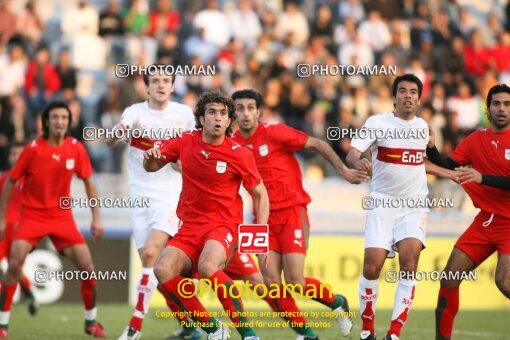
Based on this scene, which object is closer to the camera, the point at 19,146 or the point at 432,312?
the point at 19,146

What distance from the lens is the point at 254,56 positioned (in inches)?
886

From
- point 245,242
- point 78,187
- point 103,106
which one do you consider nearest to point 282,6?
point 103,106

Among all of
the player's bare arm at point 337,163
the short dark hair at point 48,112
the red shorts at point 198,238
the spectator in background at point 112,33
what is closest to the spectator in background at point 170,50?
the spectator in background at point 112,33

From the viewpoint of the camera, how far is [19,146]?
16.4m

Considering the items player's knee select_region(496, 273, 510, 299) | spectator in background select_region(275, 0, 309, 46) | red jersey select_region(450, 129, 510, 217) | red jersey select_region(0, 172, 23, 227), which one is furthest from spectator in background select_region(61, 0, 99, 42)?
player's knee select_region(496, 273, 510, 299)

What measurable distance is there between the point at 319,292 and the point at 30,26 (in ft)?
37.5

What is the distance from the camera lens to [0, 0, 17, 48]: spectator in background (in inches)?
856

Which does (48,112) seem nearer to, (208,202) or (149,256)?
(149,256)

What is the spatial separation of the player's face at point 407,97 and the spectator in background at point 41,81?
10.3 metres

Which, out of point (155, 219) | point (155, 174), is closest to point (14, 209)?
point (155, 174)

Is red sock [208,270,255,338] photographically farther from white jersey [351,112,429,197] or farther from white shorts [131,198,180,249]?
white shorts [131,198,180,249]

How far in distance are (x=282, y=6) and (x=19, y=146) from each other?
33.5 ft

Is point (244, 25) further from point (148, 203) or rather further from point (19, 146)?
point (148, 203)

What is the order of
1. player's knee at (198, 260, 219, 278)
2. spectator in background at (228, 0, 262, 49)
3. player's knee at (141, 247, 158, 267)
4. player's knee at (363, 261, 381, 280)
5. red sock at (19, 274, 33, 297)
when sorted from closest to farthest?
1. player's knee at (198, 260, 219, 278)
2. player's knee at (363, 261, 381, 280)
3. player's knee at (141, 247, 158, 267)
4. red sock at (19, 274, 33, 297)
5. spectator in background at (228, 0, 262, 49)
